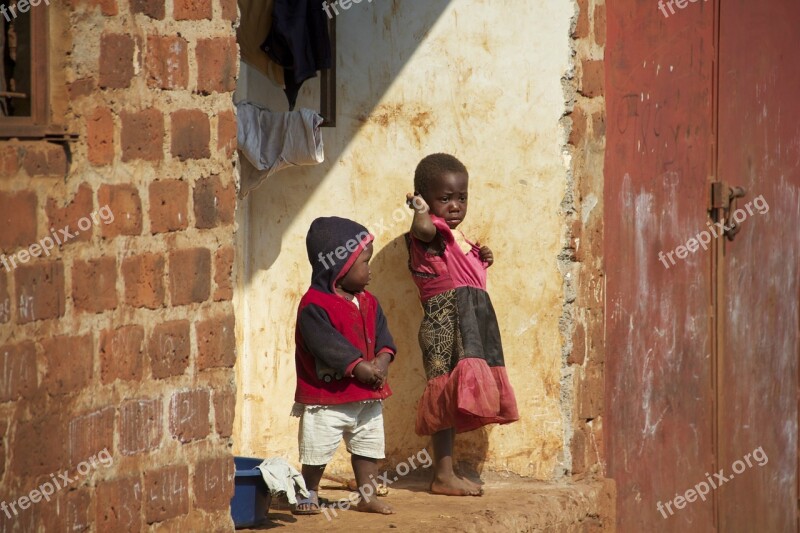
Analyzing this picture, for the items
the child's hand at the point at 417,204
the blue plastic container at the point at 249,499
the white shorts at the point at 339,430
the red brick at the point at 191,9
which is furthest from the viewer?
the child's hand at the point at 417,204

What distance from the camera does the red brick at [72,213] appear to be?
10.8ft

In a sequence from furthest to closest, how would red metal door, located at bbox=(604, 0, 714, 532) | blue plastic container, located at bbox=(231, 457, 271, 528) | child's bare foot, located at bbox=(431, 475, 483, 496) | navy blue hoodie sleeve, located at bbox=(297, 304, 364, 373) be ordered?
red metal door, located at bbox=(604, 0, 714, 532) → child's bare foot, located at bbox=(431, 475, 483, 496) → navy blue hoodie sleeve, located at bbox=(297, 304, 364, 373) → blue plastic container, located at bbox=(231, 457, 271, 528)

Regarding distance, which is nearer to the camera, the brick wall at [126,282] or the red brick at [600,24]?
the brick wall at [126,282]

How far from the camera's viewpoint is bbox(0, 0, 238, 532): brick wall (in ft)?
10.6

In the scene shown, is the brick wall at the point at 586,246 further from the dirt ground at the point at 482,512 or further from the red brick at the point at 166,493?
the red brick at the point at 166,493

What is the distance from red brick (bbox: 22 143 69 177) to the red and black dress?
7.39 feet

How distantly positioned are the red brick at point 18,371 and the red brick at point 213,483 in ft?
2.27

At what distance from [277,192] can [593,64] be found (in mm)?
1518

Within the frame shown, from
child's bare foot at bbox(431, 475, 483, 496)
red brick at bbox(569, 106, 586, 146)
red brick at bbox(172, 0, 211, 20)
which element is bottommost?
child's bare foot at bbox(431, 475, 483, 496)

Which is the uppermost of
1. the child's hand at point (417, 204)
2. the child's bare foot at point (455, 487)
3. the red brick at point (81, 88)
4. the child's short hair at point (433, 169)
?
the red brick at point (81, 88)

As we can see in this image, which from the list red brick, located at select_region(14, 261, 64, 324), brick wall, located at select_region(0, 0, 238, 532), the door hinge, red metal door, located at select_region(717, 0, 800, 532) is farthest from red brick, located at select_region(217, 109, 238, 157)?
red metal door, located at select_region(717, 0, 800, 532)

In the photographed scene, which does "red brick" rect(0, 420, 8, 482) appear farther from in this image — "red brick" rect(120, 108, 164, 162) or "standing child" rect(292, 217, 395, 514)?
"standing child" rect(292, 217, 395, 514)

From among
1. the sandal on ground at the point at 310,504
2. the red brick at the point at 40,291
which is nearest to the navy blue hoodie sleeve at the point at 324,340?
the sandal on ground at the point at 310,504

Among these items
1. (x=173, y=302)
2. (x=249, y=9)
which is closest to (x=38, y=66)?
(x=173, y=302)
